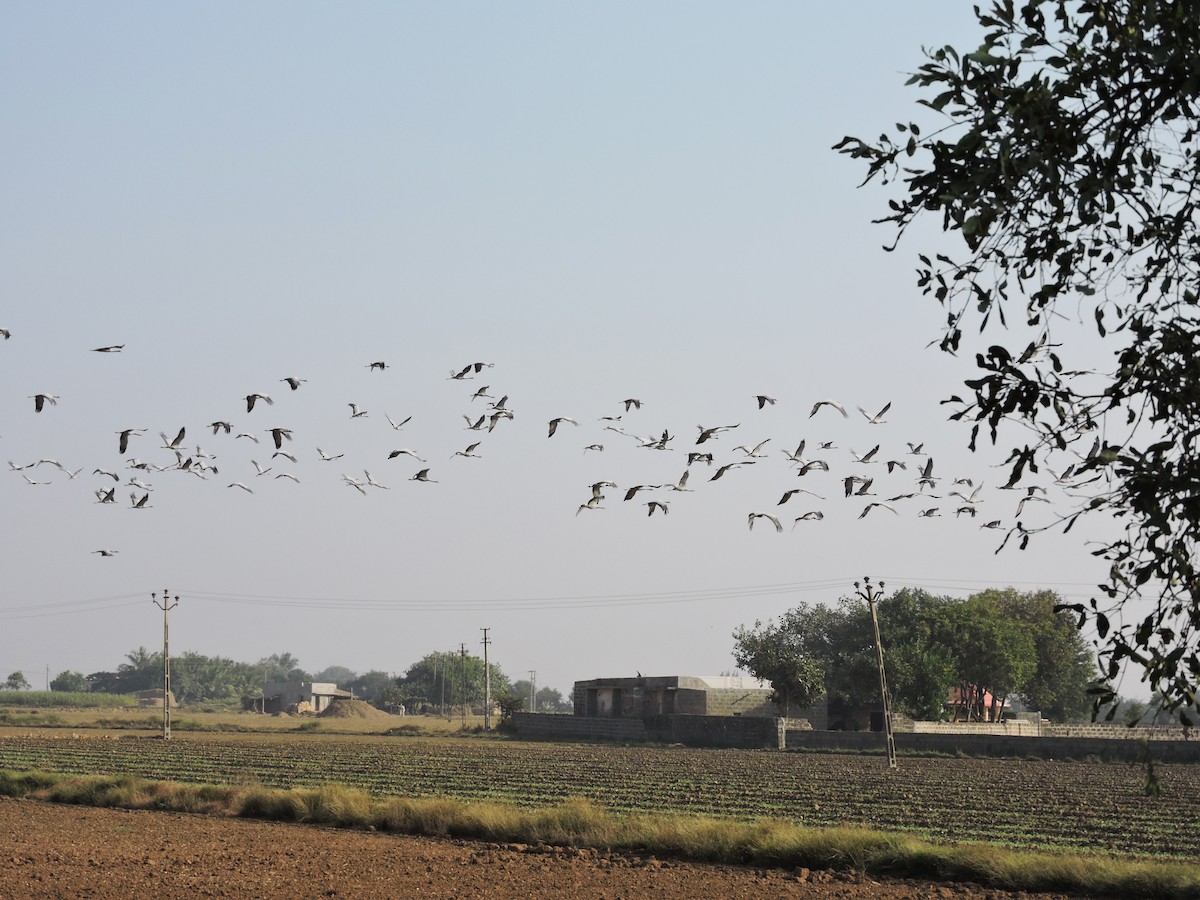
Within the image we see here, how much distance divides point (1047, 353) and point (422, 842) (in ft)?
71.2

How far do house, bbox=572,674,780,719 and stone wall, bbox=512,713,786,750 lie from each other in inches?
130

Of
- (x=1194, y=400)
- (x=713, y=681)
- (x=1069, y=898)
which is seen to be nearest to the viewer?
(x=1194, y=400)

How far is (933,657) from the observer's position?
93188 mm

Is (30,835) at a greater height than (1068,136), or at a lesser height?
lesser

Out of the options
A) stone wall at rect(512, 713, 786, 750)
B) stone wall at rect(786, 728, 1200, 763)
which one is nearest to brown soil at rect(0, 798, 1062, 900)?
stone wall at rect(786, 728, 1200, 763)

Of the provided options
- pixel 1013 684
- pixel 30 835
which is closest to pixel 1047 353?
pixel 30 835

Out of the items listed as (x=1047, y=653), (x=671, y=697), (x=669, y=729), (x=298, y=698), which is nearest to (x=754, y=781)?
(x=669, y=729)

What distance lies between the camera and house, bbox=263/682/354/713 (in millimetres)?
173500

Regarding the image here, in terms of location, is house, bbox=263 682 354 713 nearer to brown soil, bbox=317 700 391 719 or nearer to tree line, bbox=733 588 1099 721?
brown soil, bbox=317 700 391 719

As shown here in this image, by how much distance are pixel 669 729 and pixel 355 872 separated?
218 feet

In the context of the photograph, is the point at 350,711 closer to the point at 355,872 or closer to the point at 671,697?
the point at 671,697

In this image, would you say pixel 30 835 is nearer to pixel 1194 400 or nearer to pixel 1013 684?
pixel 1194 400

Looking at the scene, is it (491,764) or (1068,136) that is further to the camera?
(491,764)

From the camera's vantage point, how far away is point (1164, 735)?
88.4 metres
